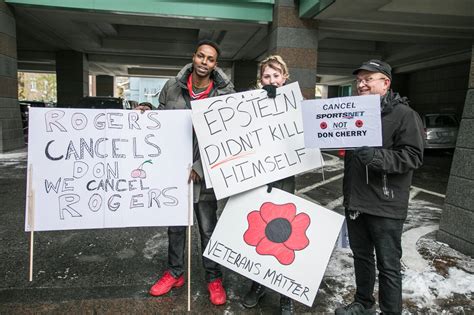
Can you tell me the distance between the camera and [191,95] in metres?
3.03

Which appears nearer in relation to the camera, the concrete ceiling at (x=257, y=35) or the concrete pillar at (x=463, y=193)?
the concrete pillar at (x=463, y=193)

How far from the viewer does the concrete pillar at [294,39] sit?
10.0m

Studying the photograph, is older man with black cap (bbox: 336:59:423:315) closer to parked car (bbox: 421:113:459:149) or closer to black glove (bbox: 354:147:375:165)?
black glove (bbox: 354:147:375:165)

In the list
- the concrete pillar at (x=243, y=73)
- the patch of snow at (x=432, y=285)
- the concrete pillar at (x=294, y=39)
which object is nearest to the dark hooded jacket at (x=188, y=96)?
the patch of snow at (x=432, y=285)

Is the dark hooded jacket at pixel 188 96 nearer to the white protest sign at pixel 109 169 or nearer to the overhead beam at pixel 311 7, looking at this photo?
the white protest sign at pixel 109 169

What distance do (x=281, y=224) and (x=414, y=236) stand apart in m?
2.65

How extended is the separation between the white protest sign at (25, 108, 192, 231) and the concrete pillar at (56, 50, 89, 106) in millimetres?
17242

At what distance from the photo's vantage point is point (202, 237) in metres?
3.12

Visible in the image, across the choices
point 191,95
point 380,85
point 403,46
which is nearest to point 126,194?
point 191,95

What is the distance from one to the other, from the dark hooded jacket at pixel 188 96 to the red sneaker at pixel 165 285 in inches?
28.4

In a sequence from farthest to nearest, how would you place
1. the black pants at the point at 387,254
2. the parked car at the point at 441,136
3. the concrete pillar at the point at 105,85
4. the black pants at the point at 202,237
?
the concrete pillar at the point at 105,85
the parked car at the point at 441,136
the black pants at the point at 202,237
the black pants at the point at 387,254


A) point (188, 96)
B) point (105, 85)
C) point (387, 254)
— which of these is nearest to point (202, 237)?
point (188, 96)

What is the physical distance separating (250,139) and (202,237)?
0.91 meters

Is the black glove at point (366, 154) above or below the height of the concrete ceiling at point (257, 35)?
below
